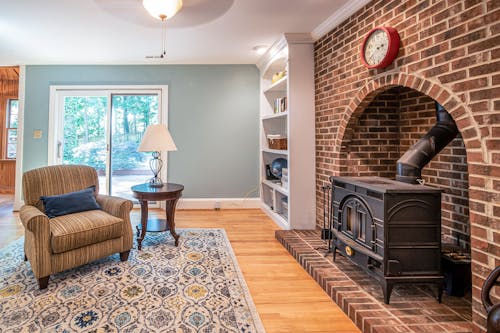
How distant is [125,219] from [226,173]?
2391mm

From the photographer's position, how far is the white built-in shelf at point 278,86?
383 cm

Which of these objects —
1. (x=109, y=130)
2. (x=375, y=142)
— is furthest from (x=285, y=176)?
(x=109, y=130)

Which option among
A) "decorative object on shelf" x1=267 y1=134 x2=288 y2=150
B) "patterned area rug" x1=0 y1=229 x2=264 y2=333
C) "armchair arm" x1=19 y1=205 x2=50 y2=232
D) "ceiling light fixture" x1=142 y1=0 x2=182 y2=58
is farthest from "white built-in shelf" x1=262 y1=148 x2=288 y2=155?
"armchair arm" x1=19 y1=205 x2=50 y2=232

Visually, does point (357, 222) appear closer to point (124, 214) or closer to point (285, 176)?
point (285, 176)

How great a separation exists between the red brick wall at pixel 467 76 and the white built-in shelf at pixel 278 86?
141 centimetres

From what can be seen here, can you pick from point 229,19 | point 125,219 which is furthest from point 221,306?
point 229,19

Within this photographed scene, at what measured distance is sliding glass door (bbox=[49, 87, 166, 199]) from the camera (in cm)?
479

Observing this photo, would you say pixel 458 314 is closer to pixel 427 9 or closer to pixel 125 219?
pixel 427 9

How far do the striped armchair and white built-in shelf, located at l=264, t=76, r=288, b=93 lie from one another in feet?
8.20

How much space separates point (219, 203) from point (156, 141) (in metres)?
2.01

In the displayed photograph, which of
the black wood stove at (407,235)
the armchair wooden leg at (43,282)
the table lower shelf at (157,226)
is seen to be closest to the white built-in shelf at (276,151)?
the table lower shelf at (157,226)

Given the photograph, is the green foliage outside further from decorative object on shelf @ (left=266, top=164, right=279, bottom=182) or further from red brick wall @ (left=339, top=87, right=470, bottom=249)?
red brick wall @ (left=339, top=87, right=470, bottom=249)

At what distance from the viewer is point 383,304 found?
1.77 metres

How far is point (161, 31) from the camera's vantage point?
3.38m
